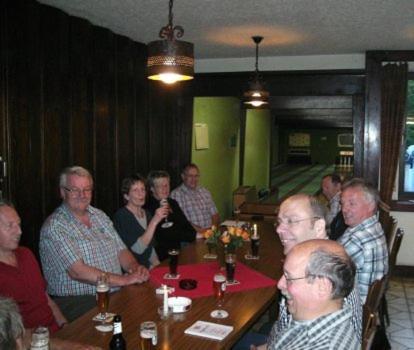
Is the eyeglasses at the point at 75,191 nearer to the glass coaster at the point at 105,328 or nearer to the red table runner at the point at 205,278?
the red table runner at the point at 205,278

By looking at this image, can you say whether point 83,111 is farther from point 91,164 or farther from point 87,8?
point 87,8

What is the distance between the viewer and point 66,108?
423cm

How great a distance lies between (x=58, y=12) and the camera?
411 centimetres

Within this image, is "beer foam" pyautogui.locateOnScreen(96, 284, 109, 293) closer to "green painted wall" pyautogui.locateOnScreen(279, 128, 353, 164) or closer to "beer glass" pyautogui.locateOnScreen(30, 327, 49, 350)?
"beer glass" pyautogui.locateOnScreen(30, 327, 49, 350)

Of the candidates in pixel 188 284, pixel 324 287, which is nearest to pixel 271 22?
pixel 188 284

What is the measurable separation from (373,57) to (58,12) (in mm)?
3591

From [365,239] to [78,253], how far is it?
67.2 inches

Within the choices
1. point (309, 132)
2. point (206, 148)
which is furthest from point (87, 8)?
point (309, 132)

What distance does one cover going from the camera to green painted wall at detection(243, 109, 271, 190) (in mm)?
11469

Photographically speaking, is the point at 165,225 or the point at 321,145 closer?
the point at 165,225

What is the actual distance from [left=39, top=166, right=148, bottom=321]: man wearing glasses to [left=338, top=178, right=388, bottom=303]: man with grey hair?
1.21 metres

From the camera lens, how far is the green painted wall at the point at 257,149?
11469 millimetres

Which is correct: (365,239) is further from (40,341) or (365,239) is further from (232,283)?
(40,341)

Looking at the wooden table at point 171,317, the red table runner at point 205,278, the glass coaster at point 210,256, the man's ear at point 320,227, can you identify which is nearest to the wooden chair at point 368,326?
the man's ear at point 320,227
